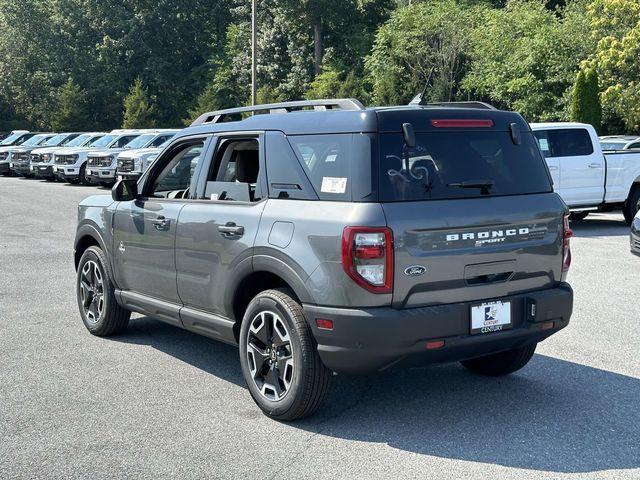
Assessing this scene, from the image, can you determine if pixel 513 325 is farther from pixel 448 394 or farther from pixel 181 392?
pixel 181 392

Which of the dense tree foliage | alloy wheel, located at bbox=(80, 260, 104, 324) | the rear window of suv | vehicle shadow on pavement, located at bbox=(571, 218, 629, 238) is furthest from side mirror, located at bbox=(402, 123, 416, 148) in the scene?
the dense tree foliage

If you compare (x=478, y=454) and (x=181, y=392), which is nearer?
(x=478, y=454)

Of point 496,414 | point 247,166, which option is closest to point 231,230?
point 247,166

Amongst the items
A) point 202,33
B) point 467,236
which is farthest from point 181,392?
point 202,33

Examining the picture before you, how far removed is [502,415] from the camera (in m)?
5.09

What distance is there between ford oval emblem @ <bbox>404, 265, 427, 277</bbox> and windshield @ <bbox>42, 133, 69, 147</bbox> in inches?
1194

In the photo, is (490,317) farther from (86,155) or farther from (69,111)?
(69,111)

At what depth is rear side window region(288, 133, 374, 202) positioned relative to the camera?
4.61m

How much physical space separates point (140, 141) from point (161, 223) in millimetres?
21697

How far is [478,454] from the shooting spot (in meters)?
4.43

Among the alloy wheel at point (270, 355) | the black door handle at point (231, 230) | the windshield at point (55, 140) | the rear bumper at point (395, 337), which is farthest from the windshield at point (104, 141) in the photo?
the rear bumper at point (395, 337)

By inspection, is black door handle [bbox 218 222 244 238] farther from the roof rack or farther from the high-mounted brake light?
the high-mounted brake light

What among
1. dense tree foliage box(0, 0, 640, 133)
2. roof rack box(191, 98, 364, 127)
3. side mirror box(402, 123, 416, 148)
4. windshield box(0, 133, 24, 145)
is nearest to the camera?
side mirror box(402, 123, 416, 148)

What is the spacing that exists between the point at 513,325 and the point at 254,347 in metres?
1.64
